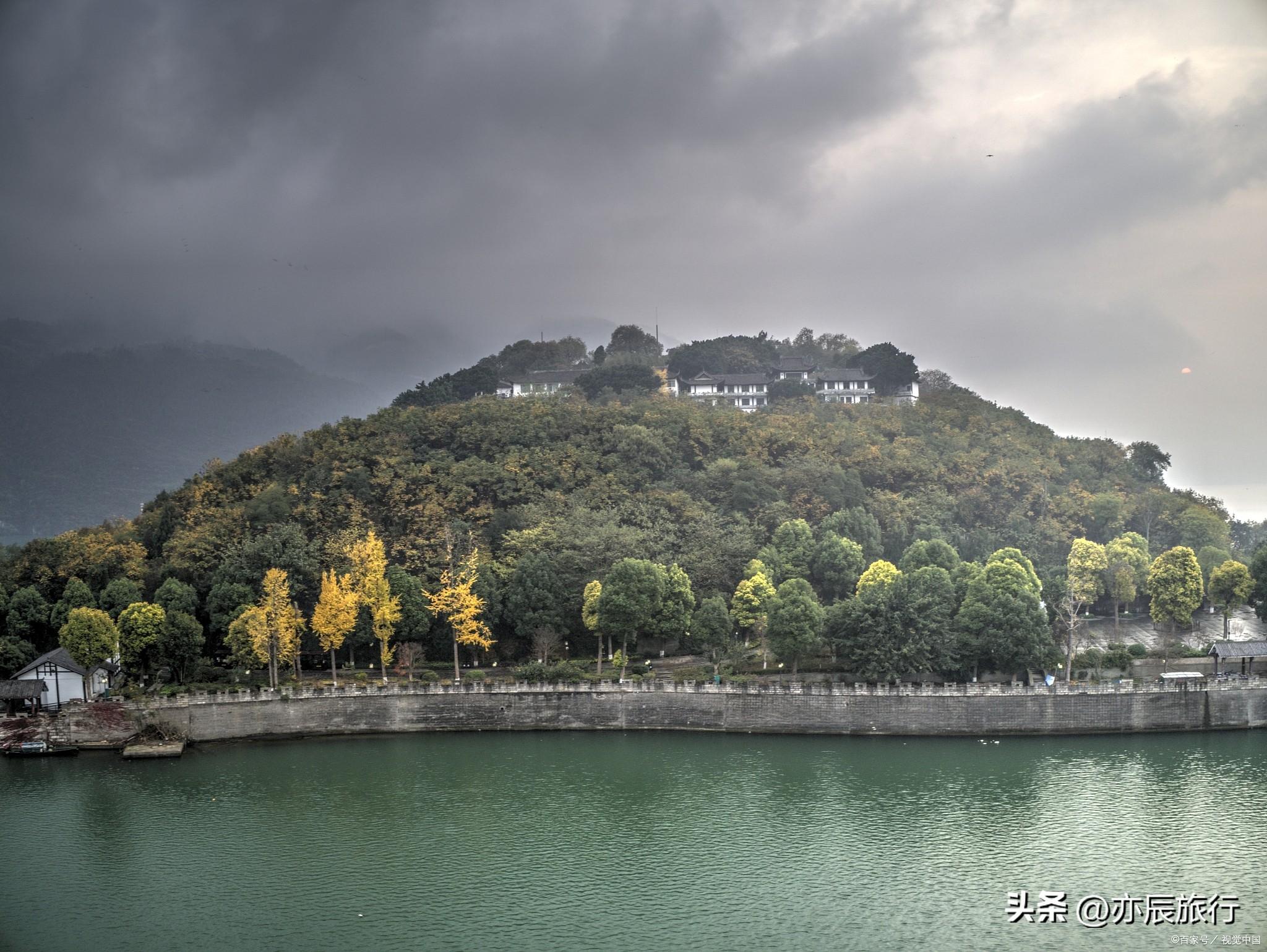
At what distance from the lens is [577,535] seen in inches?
1865

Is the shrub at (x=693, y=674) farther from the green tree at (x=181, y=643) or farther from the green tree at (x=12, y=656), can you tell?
the green tree at (x=12, y=656)

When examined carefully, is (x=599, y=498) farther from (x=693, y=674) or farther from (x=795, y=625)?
(x=795, y=625)

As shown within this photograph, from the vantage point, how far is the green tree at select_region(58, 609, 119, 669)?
39188 millimetres

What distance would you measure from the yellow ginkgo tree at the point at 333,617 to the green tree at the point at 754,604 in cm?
1617

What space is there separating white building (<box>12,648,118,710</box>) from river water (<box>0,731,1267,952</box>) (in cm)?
417

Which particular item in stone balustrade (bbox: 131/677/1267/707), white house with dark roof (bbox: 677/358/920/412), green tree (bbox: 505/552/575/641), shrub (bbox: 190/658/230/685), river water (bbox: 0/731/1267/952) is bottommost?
river water (bbox: 0/731/1267/952)

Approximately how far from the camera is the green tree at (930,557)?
153 ft

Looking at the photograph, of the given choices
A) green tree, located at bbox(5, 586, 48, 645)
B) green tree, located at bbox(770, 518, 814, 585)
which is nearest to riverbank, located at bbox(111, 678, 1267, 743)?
green tree, located at bbox(770, 518, 814, 585)

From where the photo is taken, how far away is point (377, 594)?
42062 mm

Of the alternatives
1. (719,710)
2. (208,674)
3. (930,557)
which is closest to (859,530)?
(930,557)

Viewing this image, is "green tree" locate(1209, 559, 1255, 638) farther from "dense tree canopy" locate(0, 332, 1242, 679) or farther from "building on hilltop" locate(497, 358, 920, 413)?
"building on hilltop" locate(497, 358, 920, 413)

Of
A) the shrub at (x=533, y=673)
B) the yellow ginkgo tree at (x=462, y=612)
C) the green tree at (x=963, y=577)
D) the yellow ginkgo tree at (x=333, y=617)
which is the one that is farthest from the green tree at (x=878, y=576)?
the yellow ginkgo tree at (x=333, y=617)

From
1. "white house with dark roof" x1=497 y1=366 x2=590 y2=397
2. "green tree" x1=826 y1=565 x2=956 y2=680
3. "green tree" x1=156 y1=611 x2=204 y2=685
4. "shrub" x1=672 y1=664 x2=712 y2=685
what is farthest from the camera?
"white house with dark roof" x1=497 y1=366 x2=590 y2=397

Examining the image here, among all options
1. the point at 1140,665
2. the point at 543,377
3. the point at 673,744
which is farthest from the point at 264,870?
the point at 543,377
